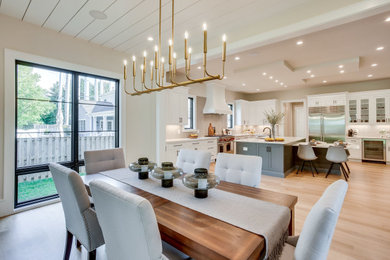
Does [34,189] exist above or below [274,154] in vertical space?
below

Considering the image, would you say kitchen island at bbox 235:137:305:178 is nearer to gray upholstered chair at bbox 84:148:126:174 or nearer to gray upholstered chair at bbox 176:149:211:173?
gray upholstered chair at bbox 176:149:211:173

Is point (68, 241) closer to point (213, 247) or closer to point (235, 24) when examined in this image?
point (213, 247)

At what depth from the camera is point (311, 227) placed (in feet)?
2.80

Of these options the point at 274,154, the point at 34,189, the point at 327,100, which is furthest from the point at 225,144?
the point at 34,189

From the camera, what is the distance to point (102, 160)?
2.49 metres

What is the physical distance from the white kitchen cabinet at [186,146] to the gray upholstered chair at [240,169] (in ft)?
9.00

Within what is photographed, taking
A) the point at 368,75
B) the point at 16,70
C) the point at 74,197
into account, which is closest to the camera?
the point at 74,197

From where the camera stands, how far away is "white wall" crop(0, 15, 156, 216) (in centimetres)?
261

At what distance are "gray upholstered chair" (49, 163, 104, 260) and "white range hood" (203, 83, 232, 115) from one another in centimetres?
534

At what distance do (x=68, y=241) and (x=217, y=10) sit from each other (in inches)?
118

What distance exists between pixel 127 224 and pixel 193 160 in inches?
58.5

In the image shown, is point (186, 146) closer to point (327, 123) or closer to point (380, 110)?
point (327, 123)

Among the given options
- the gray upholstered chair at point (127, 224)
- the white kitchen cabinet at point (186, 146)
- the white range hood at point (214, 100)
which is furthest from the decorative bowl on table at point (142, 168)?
the white range hood at point (214, 100)

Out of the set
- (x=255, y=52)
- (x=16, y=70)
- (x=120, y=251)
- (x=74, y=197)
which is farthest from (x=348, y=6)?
(x=16, y=70)
